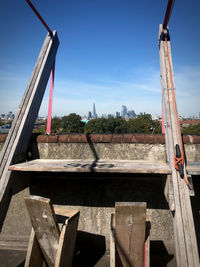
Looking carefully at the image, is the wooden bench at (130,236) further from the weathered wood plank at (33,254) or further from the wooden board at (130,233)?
the weathered wood plank at (33,254)

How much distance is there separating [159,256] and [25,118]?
3199 mm

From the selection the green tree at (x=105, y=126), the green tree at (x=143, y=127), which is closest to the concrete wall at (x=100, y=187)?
the green tree at (x=143, y=127)

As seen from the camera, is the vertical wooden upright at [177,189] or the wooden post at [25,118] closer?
the vertical wooden upright at [177,189]

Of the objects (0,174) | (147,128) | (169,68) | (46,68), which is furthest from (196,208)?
(147,128)

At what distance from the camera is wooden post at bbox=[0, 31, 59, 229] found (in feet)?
8.20

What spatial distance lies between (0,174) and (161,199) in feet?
8.65

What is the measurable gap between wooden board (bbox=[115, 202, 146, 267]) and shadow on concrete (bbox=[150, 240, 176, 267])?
2.14 ft

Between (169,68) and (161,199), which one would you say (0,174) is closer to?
(161,199)

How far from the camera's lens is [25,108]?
2.96 meters

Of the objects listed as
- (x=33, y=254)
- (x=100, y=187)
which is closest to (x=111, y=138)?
(x=100, y=187)

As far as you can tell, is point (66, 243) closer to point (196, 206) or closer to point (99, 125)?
point (196, 206)

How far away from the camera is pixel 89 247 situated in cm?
313

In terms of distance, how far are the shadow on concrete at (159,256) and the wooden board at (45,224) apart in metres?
1.59

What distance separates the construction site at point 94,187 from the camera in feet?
7.40
